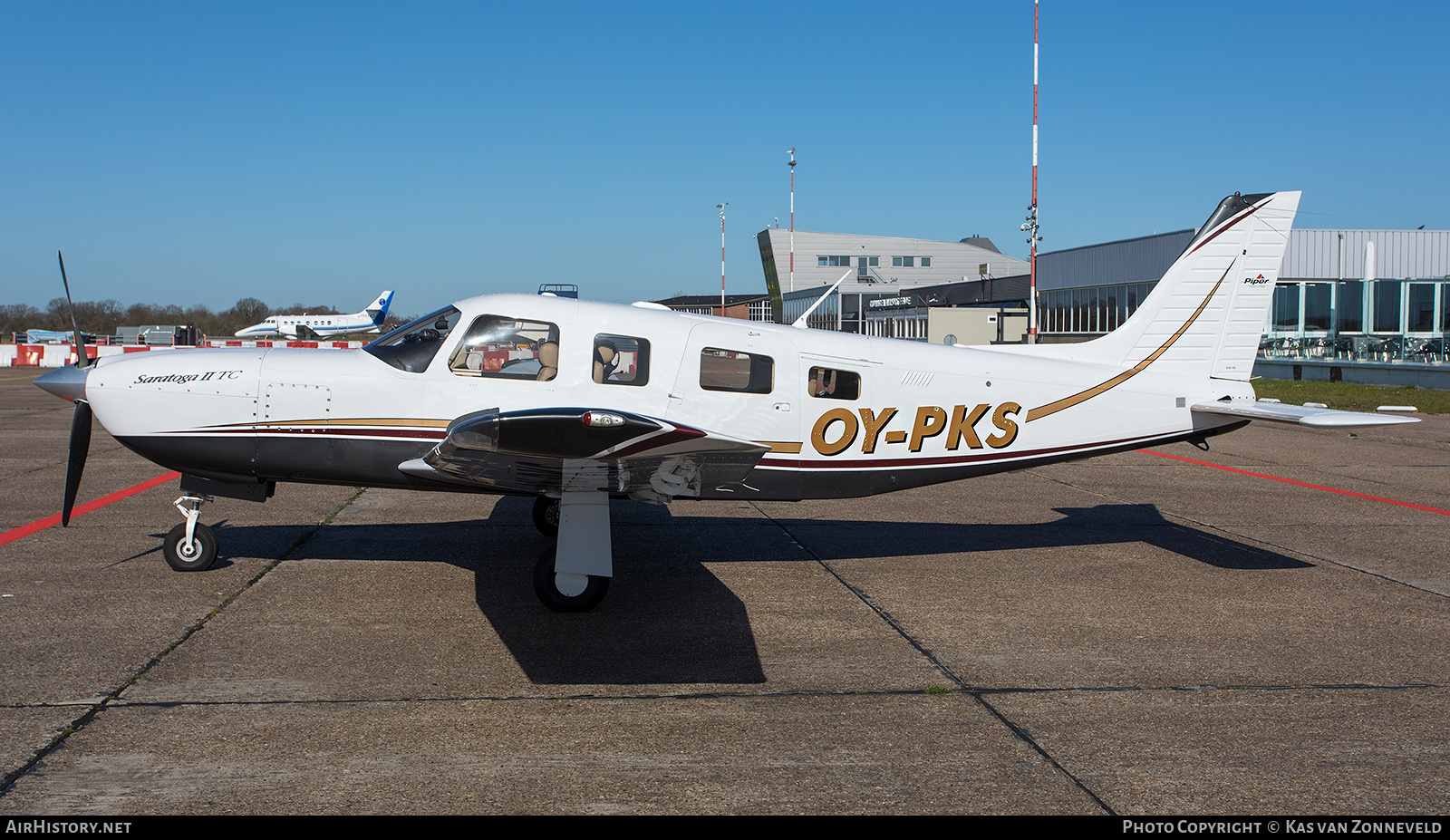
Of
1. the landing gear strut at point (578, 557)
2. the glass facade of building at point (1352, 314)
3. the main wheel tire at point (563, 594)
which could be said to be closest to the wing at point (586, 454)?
the landing gear strut at point (578, 557)

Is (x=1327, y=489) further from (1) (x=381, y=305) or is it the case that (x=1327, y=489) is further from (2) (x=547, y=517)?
(1) (x=381, y=305)

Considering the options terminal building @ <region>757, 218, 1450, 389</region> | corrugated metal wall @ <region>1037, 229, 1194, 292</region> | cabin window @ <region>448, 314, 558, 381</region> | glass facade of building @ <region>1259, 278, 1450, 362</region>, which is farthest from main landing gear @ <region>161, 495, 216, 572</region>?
glass facade of building @ <region>1259, 278, 1450, 362</region>

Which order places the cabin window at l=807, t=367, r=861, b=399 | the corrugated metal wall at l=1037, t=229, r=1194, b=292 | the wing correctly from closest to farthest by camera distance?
1. the wing
2. the cabin window at l=807, t=367, r=861, b=399
3. the corrugated metal wall at l=1037, t=229, r=1194, b=292

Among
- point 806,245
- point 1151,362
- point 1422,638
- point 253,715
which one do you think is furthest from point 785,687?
point 806,245

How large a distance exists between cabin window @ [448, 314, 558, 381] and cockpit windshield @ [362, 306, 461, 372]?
188 mm

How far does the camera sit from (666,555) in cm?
816

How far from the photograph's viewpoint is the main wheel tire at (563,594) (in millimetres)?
6383

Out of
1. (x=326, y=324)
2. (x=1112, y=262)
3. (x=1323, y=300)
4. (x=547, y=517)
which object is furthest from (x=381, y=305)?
(x=547, y=517)

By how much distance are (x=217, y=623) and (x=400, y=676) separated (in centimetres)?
173

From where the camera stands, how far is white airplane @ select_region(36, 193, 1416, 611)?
21.6 ft

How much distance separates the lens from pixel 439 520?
9625 millimetres

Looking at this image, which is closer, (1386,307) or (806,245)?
(1386,307)

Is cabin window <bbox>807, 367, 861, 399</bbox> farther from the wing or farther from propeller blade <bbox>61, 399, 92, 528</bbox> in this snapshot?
propeller blade <bbox>61, 399, 92, 528</bbox>

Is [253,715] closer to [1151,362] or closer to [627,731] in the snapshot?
[627,731]
